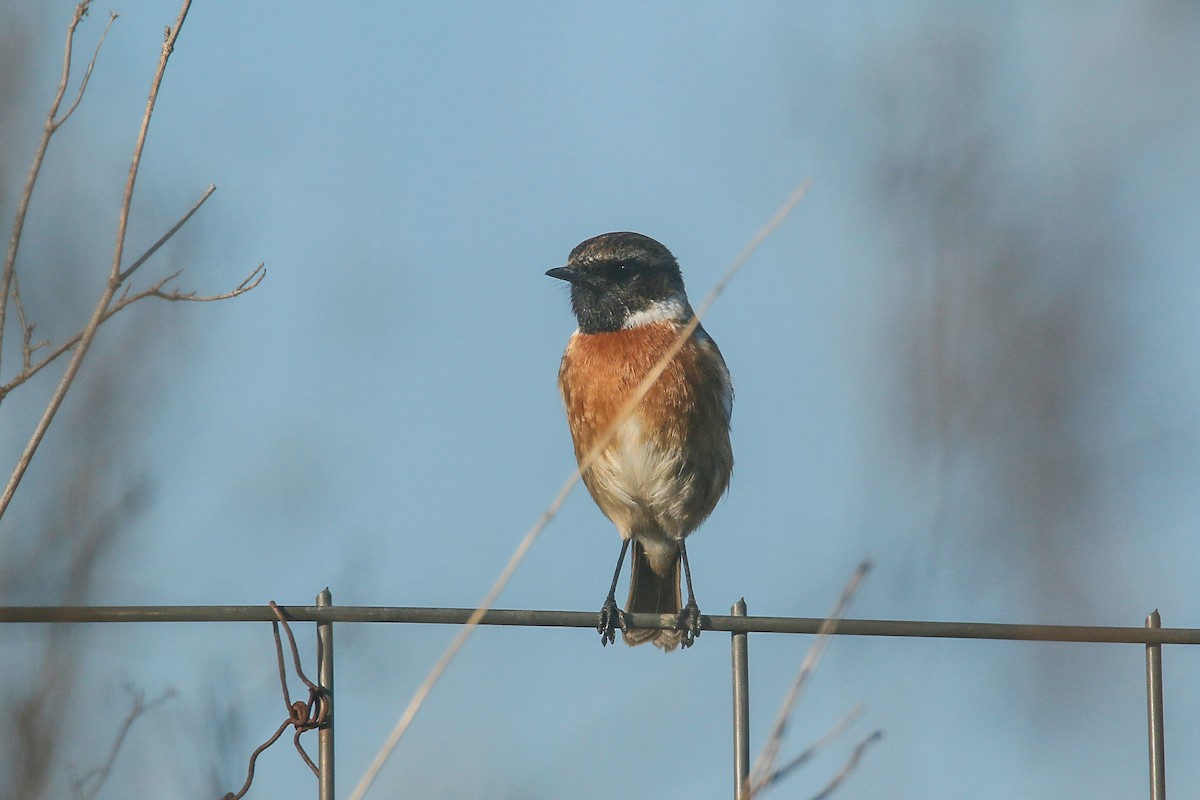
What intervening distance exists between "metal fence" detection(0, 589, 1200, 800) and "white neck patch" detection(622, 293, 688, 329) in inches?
102

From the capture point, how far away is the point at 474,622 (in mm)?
2193

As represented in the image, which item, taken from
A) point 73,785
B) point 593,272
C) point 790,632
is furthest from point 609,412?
point 73,785

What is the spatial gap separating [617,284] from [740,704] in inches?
125

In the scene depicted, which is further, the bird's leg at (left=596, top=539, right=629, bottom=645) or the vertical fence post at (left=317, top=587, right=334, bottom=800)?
the bird's leg at (left=596, top=539, right=629, bottom=645)

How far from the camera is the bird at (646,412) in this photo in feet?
18.0

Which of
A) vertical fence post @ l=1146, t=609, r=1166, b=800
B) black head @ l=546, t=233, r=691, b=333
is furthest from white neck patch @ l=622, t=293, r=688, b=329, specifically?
vertical fence post @ l=1146, t=609, r=1166, b=800

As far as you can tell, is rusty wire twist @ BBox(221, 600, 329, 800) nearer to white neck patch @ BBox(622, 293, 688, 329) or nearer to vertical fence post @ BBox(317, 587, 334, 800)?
vertical fence post @ BBox(317, 587, 334, 800)

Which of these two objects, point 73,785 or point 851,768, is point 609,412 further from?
point 851,768

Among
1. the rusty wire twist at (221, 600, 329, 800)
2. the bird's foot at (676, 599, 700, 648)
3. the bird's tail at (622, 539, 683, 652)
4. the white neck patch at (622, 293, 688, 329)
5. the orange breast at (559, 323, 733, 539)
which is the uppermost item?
the white neck patch at (622, 293, 688, 329)

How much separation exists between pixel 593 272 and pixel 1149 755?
344 centimetres

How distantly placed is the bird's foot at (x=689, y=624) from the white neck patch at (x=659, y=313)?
1359mm

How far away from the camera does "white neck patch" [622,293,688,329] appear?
5.96 metres

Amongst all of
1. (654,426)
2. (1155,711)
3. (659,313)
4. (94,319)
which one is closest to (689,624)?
(654,426)

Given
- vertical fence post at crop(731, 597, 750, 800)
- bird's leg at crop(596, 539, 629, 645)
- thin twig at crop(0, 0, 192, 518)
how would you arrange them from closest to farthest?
thin twig at crop(0, 0, 192, 518)
vertical fence post at crop(731, 597, 750, 800)
bird's leg at crop(596, 539, 629, 645)
